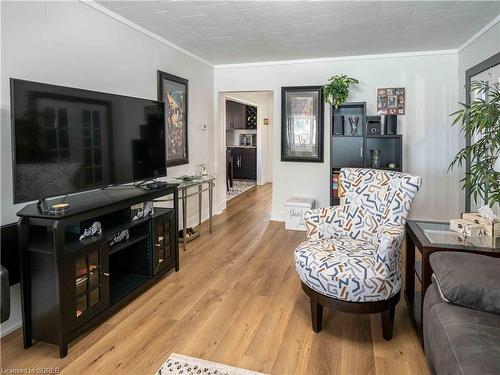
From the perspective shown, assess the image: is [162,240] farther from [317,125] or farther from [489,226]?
[317,125]

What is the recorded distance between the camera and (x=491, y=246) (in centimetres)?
201

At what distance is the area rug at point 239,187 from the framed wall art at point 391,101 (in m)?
3.44

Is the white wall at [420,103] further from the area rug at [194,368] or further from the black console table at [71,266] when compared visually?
the area rug at [194,368]

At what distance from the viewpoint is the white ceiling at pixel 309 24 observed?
9.93 ft

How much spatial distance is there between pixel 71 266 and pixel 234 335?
107cm

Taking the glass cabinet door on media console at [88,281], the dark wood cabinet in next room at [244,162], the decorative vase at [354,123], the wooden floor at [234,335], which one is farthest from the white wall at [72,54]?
the dark wood cabinet in next room at [244,162]

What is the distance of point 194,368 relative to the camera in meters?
1.92

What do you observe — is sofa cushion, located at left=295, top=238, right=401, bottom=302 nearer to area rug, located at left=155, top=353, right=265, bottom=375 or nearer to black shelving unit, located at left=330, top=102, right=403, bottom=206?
area rug, located at left=155, top=353, right=265, bottom=375

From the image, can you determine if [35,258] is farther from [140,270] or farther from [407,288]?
[407,288]

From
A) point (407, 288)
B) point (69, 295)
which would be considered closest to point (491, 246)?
point (407, 288)

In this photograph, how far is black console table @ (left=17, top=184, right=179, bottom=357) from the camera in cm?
198

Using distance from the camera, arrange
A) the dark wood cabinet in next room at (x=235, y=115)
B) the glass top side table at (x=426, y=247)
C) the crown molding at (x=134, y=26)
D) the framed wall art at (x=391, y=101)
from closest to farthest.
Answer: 1. the glass top side table at (x=426, y=247)
2. the crown molding at (x=134, y=26)
3. the framed wall art at (x=391, y=101)
4. the dark wood cabinet in next room at (x=235, y=115)

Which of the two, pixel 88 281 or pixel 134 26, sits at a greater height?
pixel 134 26

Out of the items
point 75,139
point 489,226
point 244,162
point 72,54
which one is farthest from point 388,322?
point 244,162
